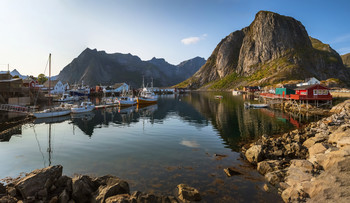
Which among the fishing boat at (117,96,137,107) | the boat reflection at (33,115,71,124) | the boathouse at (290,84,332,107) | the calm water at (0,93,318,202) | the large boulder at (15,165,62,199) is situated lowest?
the calm water at (0,93,318,202)

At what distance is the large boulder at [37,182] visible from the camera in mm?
12094

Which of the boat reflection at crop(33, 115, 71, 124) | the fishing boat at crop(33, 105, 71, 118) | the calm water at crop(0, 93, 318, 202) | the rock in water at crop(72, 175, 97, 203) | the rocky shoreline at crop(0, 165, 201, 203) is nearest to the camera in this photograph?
the rocky shoreline at crop(0, 165, 201, 203)

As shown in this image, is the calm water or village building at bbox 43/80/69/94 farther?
village building at bbox 43/80/69/94

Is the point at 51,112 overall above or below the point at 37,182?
above

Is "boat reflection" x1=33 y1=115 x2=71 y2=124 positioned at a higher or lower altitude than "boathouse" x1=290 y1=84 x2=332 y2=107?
lower

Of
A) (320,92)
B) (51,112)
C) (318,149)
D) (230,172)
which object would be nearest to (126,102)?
(51,112)

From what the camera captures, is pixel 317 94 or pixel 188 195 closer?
pixel 188 195

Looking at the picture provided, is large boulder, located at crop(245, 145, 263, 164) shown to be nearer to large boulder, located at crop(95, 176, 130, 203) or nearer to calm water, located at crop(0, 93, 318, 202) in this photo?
calm water, located at crop(0, 93, 318, 202)

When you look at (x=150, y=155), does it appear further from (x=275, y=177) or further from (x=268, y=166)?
(x=275, y=177)

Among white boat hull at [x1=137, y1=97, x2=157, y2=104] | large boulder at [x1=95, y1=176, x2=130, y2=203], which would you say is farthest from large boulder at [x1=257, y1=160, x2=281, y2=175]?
white boat hull at [x1=137, y1=97, x2=157, y2=104]

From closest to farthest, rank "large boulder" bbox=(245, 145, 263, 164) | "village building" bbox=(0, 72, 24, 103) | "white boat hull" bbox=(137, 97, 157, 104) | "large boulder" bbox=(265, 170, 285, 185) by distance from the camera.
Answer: "large boulder" bbox=(265, 170, 285, 185), "large boulder" bbox=(245, 145, 263, 164), "village building" bbox=(0, 72, 24, 103), "white boat hull" bbox=(137, 97, 157, 104)

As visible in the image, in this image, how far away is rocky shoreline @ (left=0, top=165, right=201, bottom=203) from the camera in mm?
11812

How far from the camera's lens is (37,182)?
12.6m

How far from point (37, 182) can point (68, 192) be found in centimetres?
217
